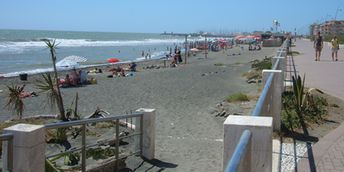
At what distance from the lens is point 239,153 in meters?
2.22

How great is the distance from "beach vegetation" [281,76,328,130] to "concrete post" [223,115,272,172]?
17.1 feet

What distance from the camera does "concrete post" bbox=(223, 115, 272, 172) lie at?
278 centimetres

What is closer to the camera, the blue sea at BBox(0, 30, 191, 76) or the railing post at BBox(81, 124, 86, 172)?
the railing post at BBox(81, 124, 86, 172)

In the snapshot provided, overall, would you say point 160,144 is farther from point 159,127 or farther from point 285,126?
point 285,126

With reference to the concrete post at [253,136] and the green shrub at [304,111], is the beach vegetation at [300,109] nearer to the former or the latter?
the green shrub at [304,111]

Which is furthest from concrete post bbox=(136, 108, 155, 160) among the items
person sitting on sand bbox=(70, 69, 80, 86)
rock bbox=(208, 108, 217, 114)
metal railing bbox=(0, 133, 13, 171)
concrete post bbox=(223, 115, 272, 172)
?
person sitting on sand bbox=(70, 69, 80, 86)

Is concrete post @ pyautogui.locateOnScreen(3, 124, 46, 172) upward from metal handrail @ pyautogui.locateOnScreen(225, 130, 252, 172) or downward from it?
downward

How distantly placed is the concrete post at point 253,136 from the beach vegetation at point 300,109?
5224mm

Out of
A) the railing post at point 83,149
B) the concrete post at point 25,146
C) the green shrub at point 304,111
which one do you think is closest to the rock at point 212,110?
the green shrub at point 304,111

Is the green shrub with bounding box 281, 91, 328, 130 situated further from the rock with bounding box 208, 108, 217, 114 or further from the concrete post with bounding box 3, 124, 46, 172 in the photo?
the concrete post with bounding box 3, 124, 46, 172

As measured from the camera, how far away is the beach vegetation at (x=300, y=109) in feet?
27.4

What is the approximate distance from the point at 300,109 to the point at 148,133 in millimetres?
3129

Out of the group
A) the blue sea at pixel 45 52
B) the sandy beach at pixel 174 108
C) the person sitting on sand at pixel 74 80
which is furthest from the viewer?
the blue sea at pixel 45 52

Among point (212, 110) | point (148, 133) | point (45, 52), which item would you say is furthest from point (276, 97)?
point (45, 52)
